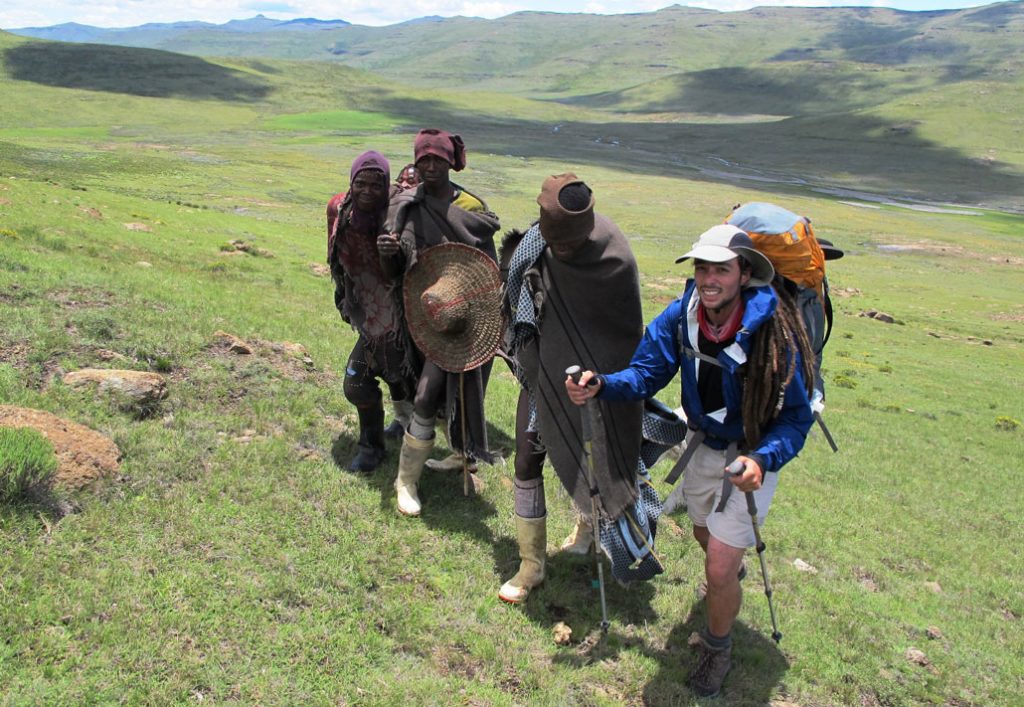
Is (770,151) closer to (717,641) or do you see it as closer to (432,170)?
(432,170)

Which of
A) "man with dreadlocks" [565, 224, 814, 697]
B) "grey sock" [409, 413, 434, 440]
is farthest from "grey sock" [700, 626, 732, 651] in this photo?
"grey sock" [409, 413, 434, 440]

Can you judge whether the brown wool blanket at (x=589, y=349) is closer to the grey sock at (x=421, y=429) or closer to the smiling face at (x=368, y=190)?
the grey sock at (x=421, y=429)

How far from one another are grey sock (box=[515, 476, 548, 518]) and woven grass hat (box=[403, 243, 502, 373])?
1072mm

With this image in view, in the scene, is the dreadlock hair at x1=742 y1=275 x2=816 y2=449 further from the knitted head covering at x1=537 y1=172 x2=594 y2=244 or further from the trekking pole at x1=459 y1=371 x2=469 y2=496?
the trekking pole at x1=459 y1=371 x2=469 y2=496

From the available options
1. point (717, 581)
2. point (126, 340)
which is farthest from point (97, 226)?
point (717, 581)

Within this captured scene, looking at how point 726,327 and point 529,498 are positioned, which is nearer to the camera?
point 726,327

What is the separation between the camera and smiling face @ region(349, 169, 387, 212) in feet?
20.5

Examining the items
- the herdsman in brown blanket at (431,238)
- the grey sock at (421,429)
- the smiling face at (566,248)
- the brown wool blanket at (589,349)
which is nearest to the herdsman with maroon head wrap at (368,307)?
the herdsman in brown blanket at (431,238)

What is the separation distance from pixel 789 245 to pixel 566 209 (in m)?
1.33

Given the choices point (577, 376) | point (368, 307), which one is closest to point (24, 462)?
point (368, 307)

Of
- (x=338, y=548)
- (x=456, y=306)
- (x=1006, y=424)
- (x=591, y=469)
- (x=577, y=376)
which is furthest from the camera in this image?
(x=1006, y=424)

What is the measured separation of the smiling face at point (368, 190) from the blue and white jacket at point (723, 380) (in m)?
2.86

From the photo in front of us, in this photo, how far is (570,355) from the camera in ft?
16.7

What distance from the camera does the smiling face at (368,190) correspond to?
625cm
